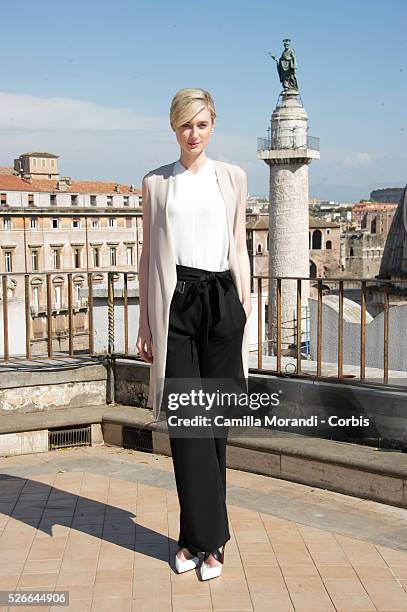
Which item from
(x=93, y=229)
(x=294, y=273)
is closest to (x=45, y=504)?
(x=294, y=273)

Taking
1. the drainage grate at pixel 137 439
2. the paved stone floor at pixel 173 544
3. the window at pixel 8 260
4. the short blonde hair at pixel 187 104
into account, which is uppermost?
the short blonde hair at pixel 187 104

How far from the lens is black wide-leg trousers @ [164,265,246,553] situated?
11.7ft

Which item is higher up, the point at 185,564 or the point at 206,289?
the point at 206,289

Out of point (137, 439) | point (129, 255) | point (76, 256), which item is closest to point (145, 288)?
point (137, 439)

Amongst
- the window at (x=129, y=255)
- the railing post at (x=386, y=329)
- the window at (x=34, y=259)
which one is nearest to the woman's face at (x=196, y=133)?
the railing post at (x=386, y=329)

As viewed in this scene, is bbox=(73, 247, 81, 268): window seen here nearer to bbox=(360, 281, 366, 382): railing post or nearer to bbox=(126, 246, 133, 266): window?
bbox=(126, 246, 133, 266): window

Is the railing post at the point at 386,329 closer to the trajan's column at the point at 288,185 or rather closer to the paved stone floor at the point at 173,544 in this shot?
the paved stone floor at the point at 173,544

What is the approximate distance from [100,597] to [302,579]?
880mm

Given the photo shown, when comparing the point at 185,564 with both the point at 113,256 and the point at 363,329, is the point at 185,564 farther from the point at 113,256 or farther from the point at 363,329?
the point at 113,256

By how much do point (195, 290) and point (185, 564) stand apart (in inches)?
48.8

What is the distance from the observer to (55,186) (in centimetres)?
6775

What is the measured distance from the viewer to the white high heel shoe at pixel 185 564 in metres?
3.63

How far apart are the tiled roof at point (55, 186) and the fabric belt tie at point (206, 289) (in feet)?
197

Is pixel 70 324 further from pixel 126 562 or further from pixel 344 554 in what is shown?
pixel 344 554
